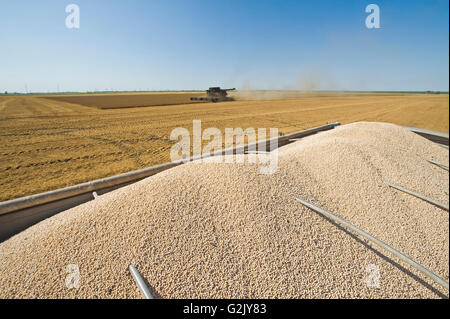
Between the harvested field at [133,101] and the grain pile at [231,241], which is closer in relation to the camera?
the grain pile at [231,241]

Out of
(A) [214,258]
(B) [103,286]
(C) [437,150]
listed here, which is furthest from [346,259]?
(C) [437,150]

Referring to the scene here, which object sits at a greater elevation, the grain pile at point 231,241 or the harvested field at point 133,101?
the harvested field at point 133,101

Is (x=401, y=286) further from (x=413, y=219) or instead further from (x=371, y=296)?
(x=413, y=219)

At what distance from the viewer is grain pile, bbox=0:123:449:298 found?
1.69 metres

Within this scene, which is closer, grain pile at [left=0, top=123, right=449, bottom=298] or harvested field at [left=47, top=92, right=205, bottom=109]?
grain pile at [left=0, top=123, right=449, bottom=298]

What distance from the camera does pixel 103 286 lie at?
1.58 metres

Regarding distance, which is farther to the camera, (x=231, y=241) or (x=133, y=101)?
(x=133, y=101)

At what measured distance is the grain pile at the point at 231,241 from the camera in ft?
5.53

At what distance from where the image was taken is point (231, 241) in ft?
6.64

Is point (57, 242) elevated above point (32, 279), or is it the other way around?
point (57, 242)

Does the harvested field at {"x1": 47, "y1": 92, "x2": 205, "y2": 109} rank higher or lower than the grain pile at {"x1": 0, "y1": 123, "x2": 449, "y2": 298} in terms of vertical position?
higher

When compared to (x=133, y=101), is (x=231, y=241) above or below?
below
